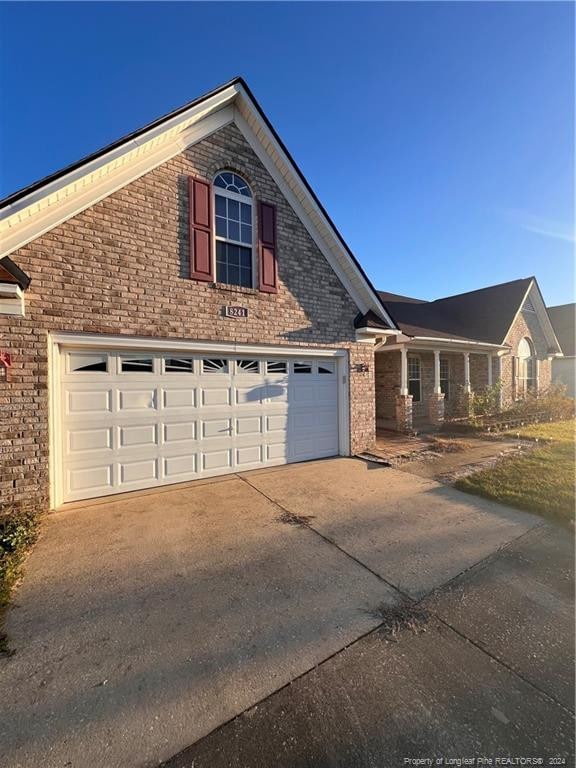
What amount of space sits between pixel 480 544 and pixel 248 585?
9.67ft

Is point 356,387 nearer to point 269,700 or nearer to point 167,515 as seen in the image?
point 167,515

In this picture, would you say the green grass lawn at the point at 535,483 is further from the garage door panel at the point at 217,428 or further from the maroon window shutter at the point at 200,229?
the maroon window shutter at the point at 200,229

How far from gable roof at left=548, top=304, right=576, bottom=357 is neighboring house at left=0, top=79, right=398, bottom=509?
76.9 feet

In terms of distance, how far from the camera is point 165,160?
245 inches

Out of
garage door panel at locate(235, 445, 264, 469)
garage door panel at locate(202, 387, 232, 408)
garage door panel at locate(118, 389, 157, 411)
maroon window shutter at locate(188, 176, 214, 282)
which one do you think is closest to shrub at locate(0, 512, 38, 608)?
garage door panel at locate(118, 389, 157, 411)

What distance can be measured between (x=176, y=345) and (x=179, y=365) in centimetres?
42

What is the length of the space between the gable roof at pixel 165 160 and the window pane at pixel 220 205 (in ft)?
3.49

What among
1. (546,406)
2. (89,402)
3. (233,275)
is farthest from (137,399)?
(546,406)

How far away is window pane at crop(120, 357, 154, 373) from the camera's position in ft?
19.2

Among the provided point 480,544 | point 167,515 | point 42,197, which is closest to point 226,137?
point 42,197

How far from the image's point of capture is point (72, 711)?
6.70ft

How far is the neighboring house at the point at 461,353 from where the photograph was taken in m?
12.2

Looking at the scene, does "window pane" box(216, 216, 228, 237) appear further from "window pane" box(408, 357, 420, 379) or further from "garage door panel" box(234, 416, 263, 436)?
"window pane" box(408, 357, 420, 379)

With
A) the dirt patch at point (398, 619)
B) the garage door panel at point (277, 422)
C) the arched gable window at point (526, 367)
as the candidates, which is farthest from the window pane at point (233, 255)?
the arched gable window at point (526, 367)
